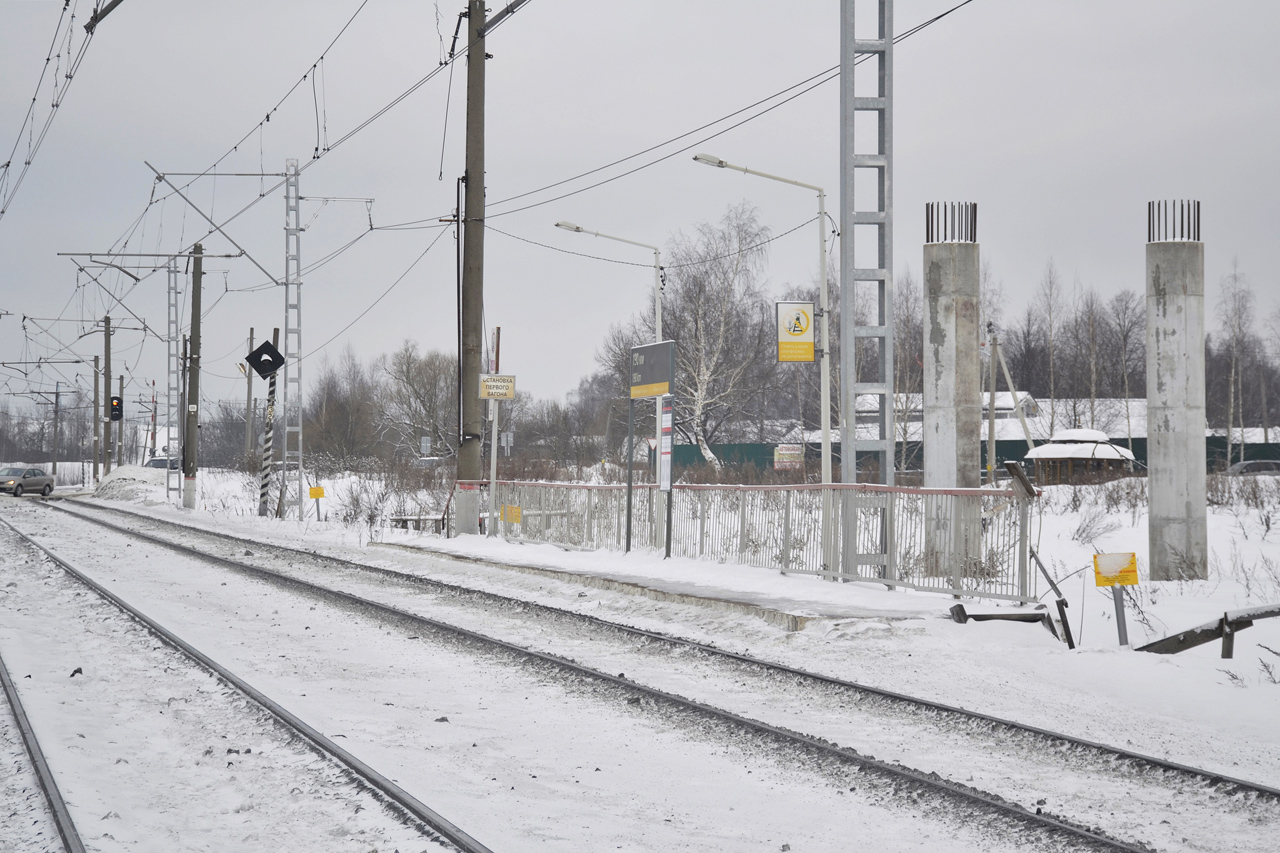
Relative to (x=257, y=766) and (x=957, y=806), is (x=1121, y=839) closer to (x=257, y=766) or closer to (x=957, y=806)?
(x=957, y=806)

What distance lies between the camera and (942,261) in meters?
18.0

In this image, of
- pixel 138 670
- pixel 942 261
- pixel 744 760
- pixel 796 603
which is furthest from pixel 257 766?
pixel 942 261

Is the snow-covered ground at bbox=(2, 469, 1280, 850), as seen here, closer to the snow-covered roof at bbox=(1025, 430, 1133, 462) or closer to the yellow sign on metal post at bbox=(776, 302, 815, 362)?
the yellow sign on metal post at bbox=(776, 302, 815, 362)

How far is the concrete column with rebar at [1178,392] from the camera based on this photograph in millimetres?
16688

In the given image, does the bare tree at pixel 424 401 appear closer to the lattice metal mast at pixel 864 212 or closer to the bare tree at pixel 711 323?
the bare tree at pixel 711 323

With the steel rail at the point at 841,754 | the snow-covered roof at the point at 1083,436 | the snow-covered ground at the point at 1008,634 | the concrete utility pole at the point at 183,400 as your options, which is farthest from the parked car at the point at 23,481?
the steel rail at the point at 841,754

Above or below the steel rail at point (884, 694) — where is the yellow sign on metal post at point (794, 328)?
above

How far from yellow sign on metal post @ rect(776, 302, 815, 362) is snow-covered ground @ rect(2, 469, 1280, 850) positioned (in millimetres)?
4867

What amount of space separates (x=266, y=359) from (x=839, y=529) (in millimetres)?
21869

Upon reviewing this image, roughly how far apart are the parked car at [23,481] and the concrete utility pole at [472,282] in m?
44.3

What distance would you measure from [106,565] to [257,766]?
14.6m

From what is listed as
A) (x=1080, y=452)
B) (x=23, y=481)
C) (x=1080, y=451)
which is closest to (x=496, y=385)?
(x=1080, y=452)

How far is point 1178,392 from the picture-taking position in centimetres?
1677

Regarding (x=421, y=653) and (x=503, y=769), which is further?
(x=421, y=653)
